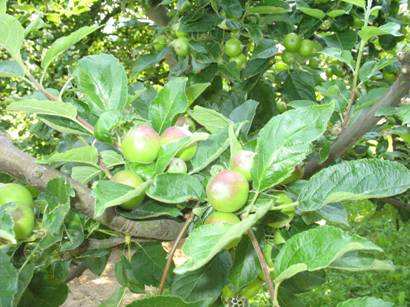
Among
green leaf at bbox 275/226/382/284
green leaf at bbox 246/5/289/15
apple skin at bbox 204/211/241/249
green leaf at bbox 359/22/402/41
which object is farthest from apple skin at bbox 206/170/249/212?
green leaf at bbox 246/5/289/15

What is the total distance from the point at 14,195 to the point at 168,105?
0.33 metres

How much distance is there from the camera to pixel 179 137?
3.05 feet

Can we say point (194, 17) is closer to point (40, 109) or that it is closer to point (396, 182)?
point (40, 109)

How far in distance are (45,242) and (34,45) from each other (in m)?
3.18

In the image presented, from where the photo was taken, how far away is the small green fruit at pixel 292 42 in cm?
186

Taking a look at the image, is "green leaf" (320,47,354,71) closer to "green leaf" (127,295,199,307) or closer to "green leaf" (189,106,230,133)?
"green leaf" (189,106,230,133)

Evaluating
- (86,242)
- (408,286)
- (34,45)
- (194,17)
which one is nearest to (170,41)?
(194,17)

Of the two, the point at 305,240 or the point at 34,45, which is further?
the point at 34,45

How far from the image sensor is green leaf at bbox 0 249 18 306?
807mm

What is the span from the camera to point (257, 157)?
83 centimetres

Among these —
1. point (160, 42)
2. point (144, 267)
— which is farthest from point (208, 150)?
point (160, 42)

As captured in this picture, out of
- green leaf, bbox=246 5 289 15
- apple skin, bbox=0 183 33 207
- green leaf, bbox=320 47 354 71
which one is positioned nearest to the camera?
apple skin, bbox=0 183 33 207

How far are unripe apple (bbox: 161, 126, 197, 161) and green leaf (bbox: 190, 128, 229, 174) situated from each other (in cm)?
1

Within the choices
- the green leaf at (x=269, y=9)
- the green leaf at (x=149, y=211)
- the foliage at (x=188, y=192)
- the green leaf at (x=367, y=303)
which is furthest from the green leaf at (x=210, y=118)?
the green leaf at (x=269, y=9)
